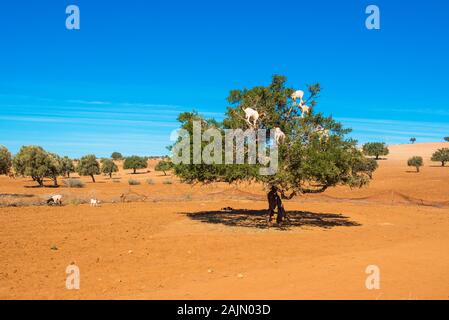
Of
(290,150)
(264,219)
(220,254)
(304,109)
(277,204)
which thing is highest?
(304,109)

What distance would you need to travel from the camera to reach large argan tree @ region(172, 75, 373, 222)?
20953 mm

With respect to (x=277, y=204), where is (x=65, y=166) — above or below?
above

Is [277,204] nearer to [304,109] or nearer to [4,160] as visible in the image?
[304,109]

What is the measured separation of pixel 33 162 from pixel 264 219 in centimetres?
4792

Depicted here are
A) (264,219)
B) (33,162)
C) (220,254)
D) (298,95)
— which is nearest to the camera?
(220,254)

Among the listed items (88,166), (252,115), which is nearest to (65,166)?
(88,166)

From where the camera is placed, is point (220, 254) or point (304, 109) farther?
point (304, 109)

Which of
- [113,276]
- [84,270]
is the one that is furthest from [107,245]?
[113,276]

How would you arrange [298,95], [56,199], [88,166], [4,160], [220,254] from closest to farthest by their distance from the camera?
[220,254] → [298,95] → [56,199] → [4,160] → [88,166]

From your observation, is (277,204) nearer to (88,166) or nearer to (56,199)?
(56,199)

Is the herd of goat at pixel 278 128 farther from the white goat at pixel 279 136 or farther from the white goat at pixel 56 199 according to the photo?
the white goat at pixel 56 199

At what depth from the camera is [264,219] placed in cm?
2694
